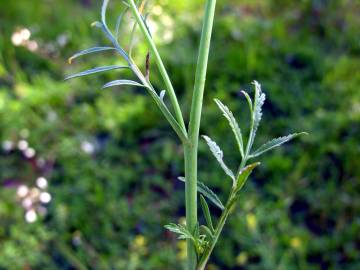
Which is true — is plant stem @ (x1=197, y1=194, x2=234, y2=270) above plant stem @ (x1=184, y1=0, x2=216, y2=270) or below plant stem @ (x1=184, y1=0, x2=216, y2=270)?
below

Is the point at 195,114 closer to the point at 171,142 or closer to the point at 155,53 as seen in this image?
the point at 155,53

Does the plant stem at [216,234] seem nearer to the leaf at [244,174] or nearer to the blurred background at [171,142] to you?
the leaf at [244,174]

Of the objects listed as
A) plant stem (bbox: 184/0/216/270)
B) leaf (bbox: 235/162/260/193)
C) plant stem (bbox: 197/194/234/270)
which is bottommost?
plant stem (bbox: 197/194/234/270)

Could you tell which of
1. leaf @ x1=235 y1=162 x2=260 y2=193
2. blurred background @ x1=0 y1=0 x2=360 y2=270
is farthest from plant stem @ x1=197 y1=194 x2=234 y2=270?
blurred background @ x1=0 y1=0 x2=360 y2=270

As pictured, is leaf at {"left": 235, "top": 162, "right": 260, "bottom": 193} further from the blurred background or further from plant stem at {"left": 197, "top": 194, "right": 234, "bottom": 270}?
the blurred background

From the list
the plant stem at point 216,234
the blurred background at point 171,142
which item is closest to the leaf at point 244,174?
the plant stem at point 216,234

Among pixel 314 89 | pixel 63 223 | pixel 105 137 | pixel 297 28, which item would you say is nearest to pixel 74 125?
pixel 105 137

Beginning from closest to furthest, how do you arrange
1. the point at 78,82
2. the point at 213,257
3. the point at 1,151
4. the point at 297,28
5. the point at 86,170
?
1. the point at 213,257
2. the point at 86,170
3. the point at 1,151
4. the point at 78,82
5. the point at 297,28

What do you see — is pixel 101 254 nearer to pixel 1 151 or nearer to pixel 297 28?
pixel 1 151
